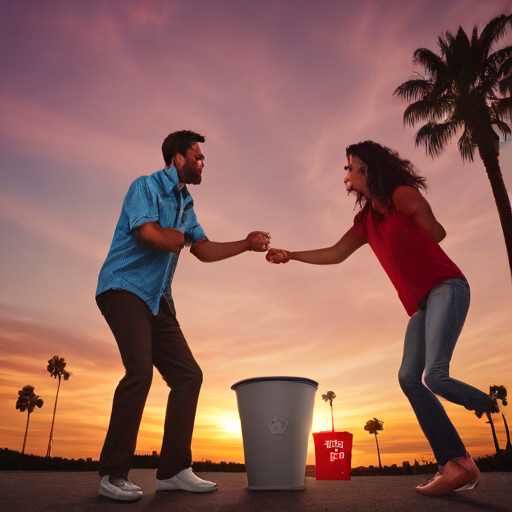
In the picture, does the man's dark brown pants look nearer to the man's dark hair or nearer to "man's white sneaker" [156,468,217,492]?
"man's white sneaker" [156,468,217,492]

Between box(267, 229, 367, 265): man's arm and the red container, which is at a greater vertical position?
box(267, 229, 367, 265): man's arm

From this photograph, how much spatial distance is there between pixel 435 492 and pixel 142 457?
488cm

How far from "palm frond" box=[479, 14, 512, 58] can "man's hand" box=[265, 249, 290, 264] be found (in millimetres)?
12729

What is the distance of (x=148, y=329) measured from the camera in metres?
3.34

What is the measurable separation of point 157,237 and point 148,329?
722 millimetres

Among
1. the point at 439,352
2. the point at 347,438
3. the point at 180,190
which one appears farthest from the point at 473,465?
the point at 180,190

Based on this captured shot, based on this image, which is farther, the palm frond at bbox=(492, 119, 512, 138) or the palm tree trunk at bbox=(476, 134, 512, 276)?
the palm frond at bbox=(492, 119, 512, 138)

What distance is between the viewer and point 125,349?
3.19m

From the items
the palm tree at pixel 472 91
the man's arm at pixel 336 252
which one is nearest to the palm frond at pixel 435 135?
the palm tree at pixel 472 91

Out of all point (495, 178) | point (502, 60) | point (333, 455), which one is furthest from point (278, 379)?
point (502, 60)

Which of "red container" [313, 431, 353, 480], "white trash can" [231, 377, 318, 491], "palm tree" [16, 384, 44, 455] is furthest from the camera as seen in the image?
"palm tree" [16, 384, 44, 455]

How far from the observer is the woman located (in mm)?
2969

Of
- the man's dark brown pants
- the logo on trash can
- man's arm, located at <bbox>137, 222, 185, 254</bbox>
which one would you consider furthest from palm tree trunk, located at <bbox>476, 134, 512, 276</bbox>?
man's arm, located at <bbox>137, 222, 185, 254</bbox>

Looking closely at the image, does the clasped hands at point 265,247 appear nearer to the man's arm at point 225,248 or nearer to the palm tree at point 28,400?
the man's arm at point 225,248
